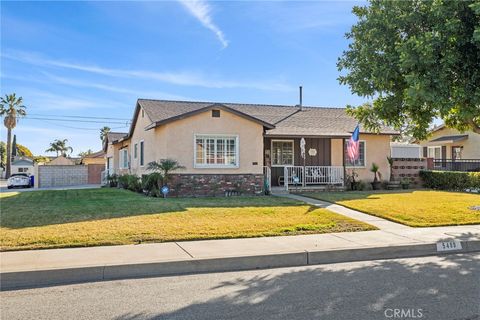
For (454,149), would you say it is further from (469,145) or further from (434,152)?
(434,152)

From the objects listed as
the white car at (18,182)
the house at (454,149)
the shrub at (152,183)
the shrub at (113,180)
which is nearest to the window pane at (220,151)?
the shrub at (152,183)

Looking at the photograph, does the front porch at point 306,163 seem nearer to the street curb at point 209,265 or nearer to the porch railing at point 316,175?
the porch railing at point 316,175

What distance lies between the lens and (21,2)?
11.5 metres

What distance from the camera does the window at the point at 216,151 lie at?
18.3 m

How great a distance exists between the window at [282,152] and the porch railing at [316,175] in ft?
2.55

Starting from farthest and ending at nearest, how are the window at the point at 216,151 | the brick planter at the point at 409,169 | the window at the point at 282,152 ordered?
the brick planter at the point at 409,169 → the window at the point at 282,152 → the window at the point at 216,151

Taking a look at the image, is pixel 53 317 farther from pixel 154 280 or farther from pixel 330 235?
pixel 330 235

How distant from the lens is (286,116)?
23422 mm

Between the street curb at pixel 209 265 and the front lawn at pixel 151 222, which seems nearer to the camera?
the street curb at pixel 209 265

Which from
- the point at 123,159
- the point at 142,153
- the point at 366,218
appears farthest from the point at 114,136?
the point at 366,218

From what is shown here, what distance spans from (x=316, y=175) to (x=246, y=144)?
4159 millimetres

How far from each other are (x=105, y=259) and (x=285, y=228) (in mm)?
4382

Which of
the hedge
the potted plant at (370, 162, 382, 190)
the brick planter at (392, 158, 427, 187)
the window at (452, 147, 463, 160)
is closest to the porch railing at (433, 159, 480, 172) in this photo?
the window at (452, 147, 463, 160)

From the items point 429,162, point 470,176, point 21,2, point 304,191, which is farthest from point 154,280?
point 429,162
